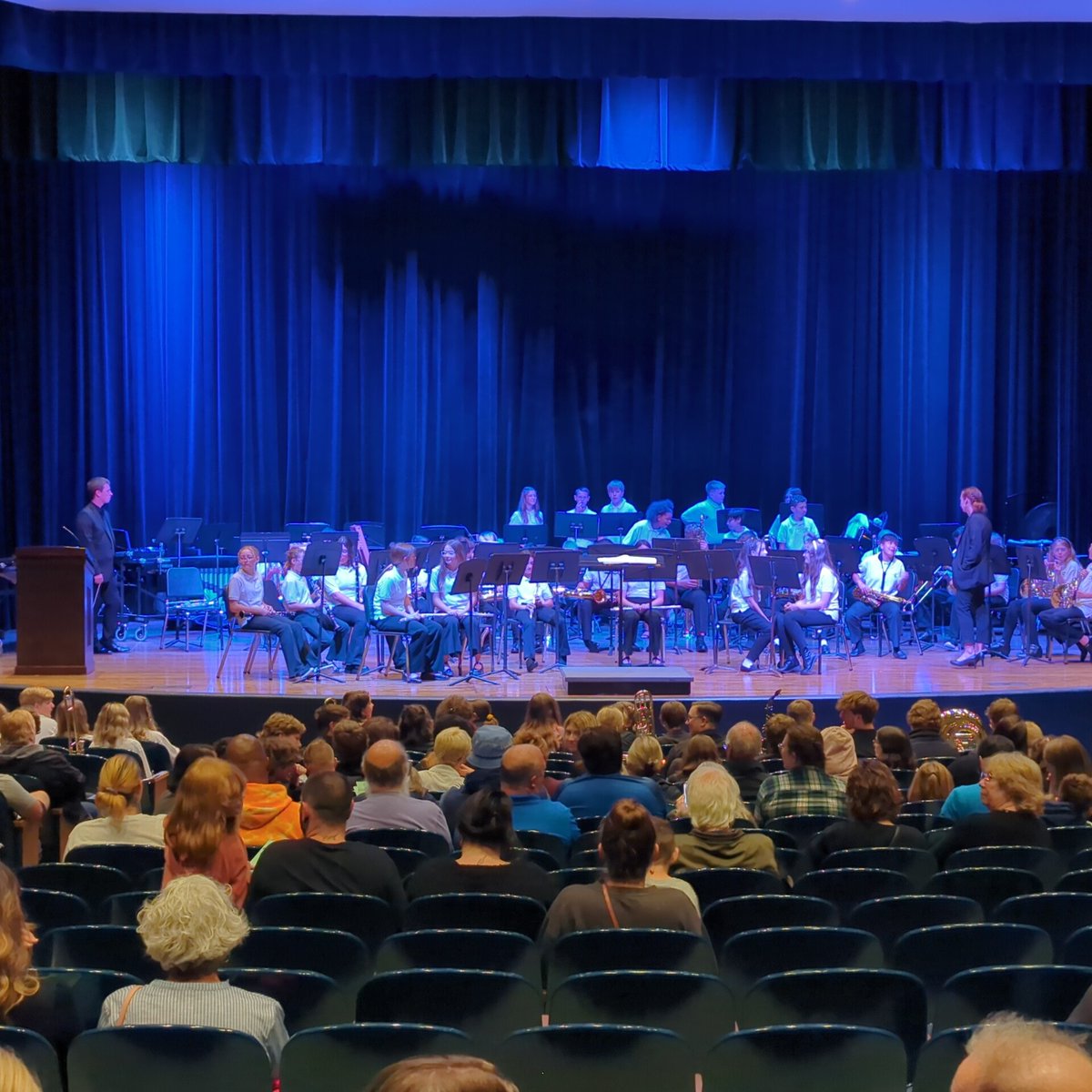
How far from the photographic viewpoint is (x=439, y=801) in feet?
22.6

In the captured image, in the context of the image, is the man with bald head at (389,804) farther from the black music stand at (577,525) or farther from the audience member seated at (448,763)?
the black music stand at (577,525)

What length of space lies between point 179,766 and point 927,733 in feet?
13.8

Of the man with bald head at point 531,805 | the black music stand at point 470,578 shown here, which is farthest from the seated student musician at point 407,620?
the man with bald head at point 531,805

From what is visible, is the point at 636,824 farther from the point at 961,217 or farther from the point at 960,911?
the point at 961,217

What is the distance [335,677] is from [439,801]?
6043 mm

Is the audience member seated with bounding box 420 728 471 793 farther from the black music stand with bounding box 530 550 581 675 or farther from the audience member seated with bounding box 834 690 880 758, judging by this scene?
the black music stand with bounding box 530 550 581 675

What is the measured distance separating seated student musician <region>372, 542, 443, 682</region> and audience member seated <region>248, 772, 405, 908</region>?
25.4ft

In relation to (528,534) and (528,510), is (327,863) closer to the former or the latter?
(528,534)

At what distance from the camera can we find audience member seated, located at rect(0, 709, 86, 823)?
21.7 ft

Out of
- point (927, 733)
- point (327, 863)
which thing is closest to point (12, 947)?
point (327, 863)

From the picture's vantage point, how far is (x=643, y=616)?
13.9m

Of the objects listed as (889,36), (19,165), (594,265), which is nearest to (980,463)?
(594,265)

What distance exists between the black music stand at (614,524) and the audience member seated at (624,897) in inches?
437

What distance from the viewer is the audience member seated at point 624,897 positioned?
4469mm
